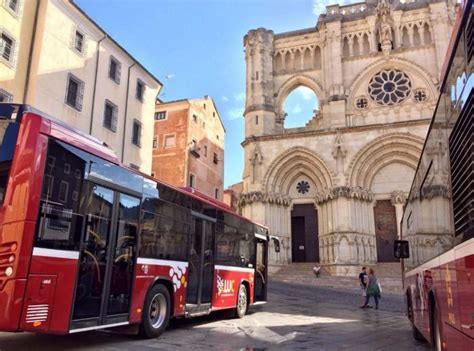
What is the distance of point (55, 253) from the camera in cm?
554

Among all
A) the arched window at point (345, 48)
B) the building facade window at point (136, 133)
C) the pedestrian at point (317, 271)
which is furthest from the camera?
the arched window at point (345, 48)

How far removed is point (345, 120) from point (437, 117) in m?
26.0

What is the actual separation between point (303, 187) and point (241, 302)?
20.0 m

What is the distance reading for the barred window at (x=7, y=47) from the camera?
15.6 metres

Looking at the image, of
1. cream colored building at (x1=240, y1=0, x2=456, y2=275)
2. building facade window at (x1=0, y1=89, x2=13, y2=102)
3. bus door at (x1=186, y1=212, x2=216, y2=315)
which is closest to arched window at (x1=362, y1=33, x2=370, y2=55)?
cream colored building at (x1=240, y1=0, x2=456, y2=275)

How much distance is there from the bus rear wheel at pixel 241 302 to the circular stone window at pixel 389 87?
2257 cm

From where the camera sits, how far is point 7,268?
16.7ft

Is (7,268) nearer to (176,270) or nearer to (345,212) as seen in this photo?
(176,270)

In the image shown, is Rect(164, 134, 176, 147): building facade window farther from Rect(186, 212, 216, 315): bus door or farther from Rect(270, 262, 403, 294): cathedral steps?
Rect(186, 212, 216, 315): bus door

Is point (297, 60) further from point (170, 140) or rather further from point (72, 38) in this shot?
point (72, 38)

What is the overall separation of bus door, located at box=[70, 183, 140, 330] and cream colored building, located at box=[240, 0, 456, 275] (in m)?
22.0

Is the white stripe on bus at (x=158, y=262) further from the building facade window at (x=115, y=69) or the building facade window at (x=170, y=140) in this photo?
the building facade window at (x=170, y=140)

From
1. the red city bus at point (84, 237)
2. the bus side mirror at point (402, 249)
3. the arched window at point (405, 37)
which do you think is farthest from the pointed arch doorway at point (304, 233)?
the red city bus at point (84, 237)

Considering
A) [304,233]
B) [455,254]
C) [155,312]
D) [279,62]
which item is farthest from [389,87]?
[455,254]
